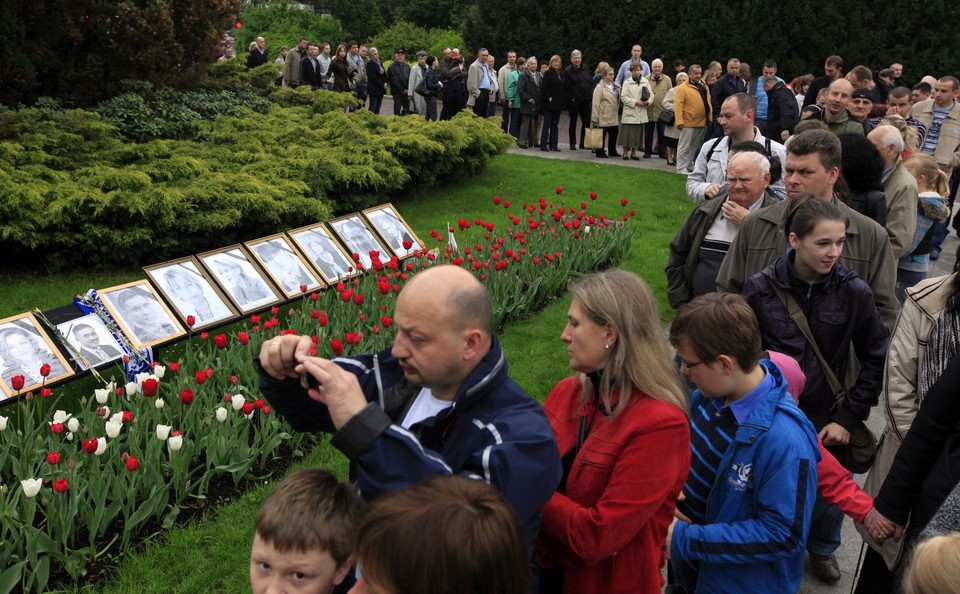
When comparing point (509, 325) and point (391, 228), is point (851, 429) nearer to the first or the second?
point (509, 325)

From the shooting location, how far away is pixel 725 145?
6539 millimetres

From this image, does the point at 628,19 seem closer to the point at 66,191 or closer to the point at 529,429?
the point at 66,191

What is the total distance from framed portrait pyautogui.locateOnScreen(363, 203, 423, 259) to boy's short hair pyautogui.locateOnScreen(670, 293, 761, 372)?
5097 mm

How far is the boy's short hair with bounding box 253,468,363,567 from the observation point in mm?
2248

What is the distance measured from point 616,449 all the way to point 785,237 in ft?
7.84

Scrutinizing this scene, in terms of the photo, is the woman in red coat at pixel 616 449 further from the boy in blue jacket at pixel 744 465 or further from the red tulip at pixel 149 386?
the red tulip at pixel 149 386

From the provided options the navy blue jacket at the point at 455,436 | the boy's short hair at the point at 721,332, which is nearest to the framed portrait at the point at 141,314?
the navy blue jacket at the point at 455,436

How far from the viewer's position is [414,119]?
1283cm

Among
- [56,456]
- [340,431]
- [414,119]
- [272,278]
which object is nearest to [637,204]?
[414,119]

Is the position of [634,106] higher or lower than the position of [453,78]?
lower

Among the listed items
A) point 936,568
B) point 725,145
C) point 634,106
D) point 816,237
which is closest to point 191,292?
point 725,145

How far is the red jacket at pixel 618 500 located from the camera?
2.44 metres

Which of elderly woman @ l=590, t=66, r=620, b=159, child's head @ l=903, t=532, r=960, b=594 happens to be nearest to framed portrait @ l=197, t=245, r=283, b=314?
child's head @ l=903, t=532, r=960, b=594

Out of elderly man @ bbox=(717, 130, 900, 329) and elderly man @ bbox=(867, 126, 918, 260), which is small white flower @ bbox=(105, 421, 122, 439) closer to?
elderly man @ bbox=(717, 130, 900, 329)
